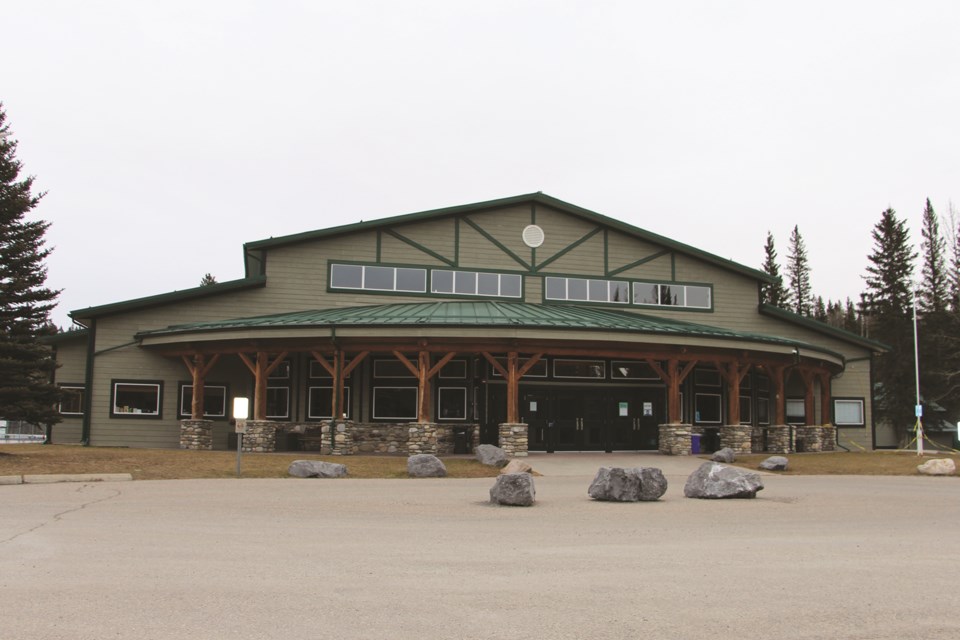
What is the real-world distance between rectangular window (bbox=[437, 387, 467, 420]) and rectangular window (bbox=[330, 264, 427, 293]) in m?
4.11

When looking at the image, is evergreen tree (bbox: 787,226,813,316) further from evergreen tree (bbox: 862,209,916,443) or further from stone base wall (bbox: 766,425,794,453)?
stone base wall (bbox: 766,425,794,453)

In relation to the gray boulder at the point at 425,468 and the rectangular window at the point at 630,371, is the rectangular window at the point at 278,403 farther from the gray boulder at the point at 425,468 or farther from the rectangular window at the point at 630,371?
the rectangular window at the point at 630,371

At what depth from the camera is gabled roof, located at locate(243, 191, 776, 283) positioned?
2791cm

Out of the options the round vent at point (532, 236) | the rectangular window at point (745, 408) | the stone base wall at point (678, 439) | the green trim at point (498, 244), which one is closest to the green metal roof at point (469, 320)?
the green trim at point (498, 244)

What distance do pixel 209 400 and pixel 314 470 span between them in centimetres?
1103

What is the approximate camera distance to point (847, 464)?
74.8 feet

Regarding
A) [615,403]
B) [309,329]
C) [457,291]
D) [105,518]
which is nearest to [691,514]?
[105,518]

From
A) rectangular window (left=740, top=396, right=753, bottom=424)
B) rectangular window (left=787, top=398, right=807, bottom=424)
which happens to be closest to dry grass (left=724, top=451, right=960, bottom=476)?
rectangular window (left=740, top=396, right=753, bottom=424)

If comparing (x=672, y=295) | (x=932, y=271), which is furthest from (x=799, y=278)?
(x=672, y=295)

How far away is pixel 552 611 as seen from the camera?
6.03 metres

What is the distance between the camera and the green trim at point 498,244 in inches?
1154

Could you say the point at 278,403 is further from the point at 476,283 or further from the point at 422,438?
the point at 476,283

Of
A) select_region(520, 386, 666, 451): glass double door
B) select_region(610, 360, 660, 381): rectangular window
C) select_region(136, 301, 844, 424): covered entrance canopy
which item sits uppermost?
select_region(136, 301, 844, 424): covered entrance canopy

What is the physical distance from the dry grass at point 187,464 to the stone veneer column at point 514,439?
1.44m
